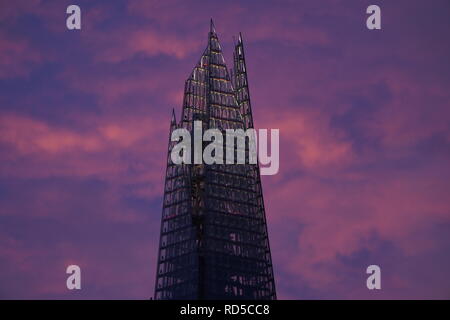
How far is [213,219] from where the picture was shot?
604ft

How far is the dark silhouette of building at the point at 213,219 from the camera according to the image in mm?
181250

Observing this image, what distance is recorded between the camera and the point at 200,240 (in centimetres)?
18275

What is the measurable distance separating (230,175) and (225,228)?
36.9ft

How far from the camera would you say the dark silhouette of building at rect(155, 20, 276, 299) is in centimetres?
18125
